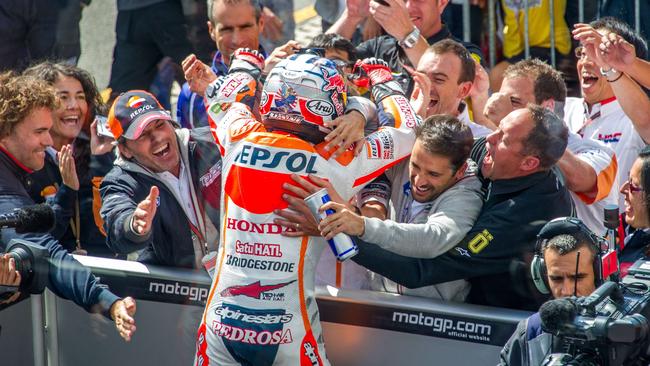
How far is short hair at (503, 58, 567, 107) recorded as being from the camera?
595 centimetres

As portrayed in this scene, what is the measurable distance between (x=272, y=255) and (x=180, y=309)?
989 mm

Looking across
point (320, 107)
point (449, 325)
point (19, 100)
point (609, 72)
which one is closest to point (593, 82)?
point (609, 72)

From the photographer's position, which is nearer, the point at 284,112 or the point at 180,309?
the point at 284,112

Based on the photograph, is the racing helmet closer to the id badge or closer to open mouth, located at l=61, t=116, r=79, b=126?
the id badge

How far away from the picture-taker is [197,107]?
6969 millimetres

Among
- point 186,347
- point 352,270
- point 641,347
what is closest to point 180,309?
point 186,347

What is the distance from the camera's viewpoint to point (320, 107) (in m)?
4.74

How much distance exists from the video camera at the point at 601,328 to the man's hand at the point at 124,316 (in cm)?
210

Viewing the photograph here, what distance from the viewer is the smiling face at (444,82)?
237 inches

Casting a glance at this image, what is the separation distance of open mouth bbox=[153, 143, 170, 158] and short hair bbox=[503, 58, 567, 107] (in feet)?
6.70

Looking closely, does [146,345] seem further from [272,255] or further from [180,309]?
[272,255]

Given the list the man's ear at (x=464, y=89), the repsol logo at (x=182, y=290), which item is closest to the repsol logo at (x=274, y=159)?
the repsol logo at (x=182, y=290)

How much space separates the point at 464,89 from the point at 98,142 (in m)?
2.24

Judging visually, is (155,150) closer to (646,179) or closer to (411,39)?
(411,39)
